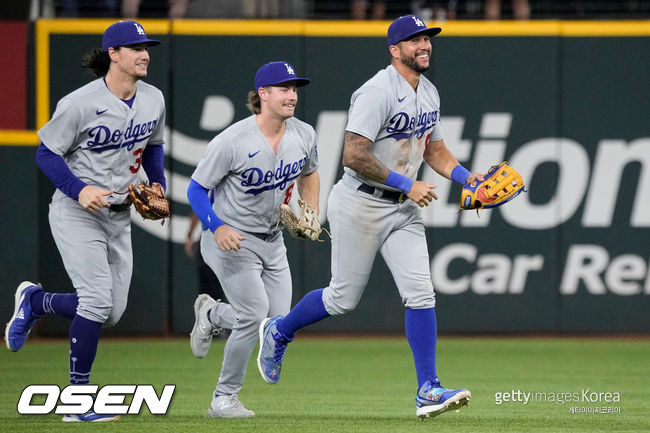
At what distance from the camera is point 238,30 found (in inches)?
439

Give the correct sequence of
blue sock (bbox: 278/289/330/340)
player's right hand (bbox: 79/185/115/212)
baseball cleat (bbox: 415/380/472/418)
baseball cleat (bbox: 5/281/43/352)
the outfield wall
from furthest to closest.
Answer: the outfield wall < baseball cleat (bbox: 5/281/43/352) < blue sock (bbox: 278/289/330/340) < player's right hand (bbox: 79/185/115/212) < baseball cleat (bbox: 415/380/472/418)

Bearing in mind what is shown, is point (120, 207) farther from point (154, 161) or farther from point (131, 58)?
point (131, 58)

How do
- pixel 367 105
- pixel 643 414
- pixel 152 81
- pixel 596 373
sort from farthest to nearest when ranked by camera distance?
pixel 152 81 < pixel 596 373 < pixel 643 414 < pixel 367 105

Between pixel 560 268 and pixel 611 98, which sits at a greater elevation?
pixel 611 98

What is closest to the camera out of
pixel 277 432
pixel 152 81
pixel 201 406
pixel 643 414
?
pixel 277 432

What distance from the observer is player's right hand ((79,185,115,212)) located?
6008 mm

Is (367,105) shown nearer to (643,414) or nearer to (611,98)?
(643,414)

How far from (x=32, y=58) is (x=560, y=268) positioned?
561cm

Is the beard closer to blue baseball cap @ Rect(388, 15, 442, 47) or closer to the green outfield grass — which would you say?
blue baseball cap @ Rect(388, 15, 442, 47)

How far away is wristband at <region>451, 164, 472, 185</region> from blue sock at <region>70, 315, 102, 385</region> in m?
2.12

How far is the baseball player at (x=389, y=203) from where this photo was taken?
6090 mm

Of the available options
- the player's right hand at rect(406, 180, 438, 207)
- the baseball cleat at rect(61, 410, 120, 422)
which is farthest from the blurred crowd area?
the baseball cleat at rect(61, 410, 120, 422)

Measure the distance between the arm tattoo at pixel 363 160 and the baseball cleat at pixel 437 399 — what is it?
1116 millimetres

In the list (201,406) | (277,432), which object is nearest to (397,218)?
(277,432)
